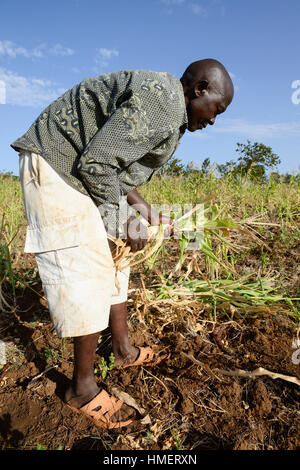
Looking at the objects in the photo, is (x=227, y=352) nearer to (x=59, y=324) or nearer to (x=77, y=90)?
(x=59, y=324)

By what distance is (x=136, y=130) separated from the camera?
1.21 metres

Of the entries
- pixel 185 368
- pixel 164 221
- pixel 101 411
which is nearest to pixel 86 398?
pixel 101 411

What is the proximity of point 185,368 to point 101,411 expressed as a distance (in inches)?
19.3

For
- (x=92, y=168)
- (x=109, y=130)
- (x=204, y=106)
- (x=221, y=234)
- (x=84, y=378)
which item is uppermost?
(x=204, y=106)

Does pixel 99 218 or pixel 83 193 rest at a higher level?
pixel 83 193

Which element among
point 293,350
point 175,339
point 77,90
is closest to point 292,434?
point 293,350

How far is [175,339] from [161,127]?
1264 mm

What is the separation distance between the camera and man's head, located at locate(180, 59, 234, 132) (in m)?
1.38

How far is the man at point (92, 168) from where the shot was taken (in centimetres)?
123

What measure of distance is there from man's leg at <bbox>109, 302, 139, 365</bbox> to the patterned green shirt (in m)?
0.59

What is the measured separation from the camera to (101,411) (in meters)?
1.48

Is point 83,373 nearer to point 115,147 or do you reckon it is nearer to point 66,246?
point 66,246

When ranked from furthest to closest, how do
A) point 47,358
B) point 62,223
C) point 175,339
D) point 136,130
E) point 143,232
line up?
1. point 175,339
2. point 47,358
3. point 143,232
4. point 62,223
5. point 136,130

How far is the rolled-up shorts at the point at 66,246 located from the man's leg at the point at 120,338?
0.38m
